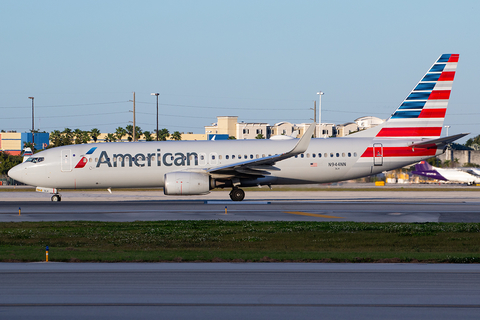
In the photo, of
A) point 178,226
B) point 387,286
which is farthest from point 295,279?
point 178,226

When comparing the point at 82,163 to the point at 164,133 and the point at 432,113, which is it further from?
the point at 164,133

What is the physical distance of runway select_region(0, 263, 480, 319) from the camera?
8.45 metres

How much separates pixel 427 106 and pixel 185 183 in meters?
17.2

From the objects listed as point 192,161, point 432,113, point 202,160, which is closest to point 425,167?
point 432,113

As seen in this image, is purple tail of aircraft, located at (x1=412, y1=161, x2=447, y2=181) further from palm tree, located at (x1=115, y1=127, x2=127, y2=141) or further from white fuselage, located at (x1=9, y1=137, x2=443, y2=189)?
palm tree, located at (x1=115, y1=127, x2=127, y2=141)

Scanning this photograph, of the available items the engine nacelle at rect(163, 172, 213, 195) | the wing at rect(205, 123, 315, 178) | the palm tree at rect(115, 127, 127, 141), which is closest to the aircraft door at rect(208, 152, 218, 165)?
the wing at rect(205, 123, 315, 178)

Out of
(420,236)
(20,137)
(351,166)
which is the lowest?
(420,236)

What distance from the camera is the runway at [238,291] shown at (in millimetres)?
8445

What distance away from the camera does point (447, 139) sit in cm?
3231

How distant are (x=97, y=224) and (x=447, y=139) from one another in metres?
22.2

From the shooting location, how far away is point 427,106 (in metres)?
34.9

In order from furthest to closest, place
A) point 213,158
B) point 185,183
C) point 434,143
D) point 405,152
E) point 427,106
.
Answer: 1. point 427,106
2. point 405,152
3. point 213,158
4. point 434,143
5. point 185,183

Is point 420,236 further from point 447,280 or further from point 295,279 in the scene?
point 295,279

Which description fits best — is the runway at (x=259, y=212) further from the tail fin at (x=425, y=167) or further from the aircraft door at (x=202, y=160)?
the tail fin at (x=425, y=167)
